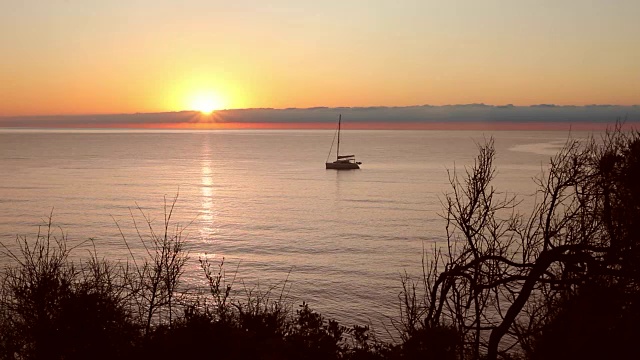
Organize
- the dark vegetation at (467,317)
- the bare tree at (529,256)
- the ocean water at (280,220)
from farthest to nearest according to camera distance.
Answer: the ocean water at (280,220) → the dark vegetation at (467,317) → the bare tree at (529,256)

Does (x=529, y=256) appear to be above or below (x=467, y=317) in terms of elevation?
above

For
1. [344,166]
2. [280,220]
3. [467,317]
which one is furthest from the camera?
[344,166]

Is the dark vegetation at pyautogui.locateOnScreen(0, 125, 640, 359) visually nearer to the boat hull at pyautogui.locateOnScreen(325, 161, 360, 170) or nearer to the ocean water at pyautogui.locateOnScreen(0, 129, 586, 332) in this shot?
the ocean water at pyautogui.locateOnScreen(0, 129, 586, 332)

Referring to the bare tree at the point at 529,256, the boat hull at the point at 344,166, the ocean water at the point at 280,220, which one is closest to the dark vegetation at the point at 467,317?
the bare tree at the point at 529,256

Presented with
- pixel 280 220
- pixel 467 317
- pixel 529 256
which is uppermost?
pixel 529 256

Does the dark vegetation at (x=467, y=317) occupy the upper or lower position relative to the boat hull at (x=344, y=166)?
upper

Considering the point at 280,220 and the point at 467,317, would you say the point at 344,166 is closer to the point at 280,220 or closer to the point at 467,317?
the point at 280,220

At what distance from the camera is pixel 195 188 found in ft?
438

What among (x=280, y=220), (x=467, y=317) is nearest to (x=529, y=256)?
(x=467, y=317)

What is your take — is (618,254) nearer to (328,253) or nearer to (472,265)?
(472,265)

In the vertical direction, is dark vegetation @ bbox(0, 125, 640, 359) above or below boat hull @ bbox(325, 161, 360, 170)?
above

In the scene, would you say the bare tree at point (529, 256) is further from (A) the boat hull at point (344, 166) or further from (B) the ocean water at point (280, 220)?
(A) the boat hull at point (344, 166)

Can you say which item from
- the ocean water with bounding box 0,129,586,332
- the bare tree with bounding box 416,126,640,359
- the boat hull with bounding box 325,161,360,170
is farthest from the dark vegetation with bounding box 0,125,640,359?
the boat hull with bounding box 325,161,360,170

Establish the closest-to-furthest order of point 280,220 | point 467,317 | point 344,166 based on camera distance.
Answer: point 467,317
point 280,220
point 344,166
